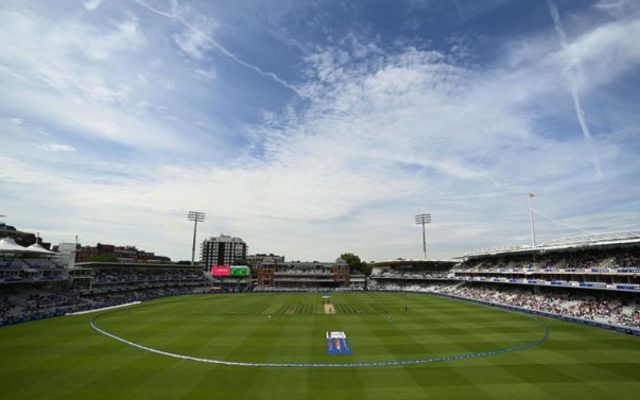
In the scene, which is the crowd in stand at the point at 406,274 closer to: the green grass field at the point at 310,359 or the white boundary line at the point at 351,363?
the green grass field at the point at 310,359

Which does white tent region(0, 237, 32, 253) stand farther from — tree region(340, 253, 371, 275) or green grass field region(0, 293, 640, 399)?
tree region(340, 253, 371, 275)

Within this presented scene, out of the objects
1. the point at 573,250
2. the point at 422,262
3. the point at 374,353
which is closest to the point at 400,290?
the point at 422,262

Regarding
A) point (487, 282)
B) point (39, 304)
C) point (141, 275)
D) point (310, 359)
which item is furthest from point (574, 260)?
point (141, 275)

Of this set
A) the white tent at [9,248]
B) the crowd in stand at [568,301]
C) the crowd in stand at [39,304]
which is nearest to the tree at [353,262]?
the crowd in stand at [568,301]

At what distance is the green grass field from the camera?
21656mm

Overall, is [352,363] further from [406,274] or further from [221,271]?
[406,274]

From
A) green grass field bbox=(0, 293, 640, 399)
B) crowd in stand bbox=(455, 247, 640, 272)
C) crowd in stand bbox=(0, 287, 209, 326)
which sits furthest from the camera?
crowd in stand bbox=(455, 247, 640, 272)

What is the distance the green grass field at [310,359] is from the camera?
853 inches

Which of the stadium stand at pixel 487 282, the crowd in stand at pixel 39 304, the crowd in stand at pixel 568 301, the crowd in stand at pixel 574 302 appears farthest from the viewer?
the crowd in stand at pixel 39 304

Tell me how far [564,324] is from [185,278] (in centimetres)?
9752

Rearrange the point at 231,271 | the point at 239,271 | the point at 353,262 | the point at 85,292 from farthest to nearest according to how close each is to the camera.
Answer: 1. the point at 353,262
2. the point at 239,271
3. the point at 231,271
4. the point at 85,292

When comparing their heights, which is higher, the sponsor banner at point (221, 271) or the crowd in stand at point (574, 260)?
the crowd in stand at point (574, 260)

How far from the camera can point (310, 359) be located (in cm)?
2834

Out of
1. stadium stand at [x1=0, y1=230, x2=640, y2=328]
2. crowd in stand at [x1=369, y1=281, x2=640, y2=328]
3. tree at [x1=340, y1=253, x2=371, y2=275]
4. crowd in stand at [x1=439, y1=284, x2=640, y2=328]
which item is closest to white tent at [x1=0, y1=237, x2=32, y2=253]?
stadium stand at [x1=0, y1=230, x2=640, y2=328]
